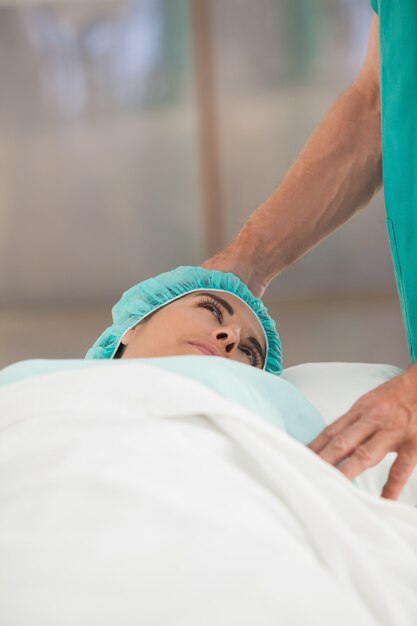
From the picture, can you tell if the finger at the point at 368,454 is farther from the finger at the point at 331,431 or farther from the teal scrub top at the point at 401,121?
the teal scrub top at the point at 401,121

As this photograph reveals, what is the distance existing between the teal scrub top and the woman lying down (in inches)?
20.7

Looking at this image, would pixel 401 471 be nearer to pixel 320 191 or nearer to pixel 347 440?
pixel 347 440

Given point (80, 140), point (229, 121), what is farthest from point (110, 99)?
point (229, 121)

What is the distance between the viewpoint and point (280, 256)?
5.97ft

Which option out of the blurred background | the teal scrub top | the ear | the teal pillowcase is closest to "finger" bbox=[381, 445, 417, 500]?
the teal pillowcase

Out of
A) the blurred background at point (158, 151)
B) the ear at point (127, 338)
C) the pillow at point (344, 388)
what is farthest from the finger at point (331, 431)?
the blurred background at point (158, 151)

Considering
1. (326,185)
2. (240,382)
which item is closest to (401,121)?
(326,185)

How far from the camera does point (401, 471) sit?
1.16 meters

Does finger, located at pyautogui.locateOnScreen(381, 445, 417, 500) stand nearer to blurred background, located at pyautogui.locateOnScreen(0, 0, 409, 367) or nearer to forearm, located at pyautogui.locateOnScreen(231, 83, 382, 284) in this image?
forearm, located at pyautogui.locateOnScreen(231, 83, 382, 284)

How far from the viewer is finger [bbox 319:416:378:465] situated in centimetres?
113

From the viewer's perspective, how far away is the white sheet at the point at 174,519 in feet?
2.98

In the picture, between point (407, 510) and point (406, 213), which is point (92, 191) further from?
point (407, 510)

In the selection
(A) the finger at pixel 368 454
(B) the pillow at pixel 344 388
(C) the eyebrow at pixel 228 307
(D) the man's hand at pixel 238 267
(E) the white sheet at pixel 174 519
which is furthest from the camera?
(D) the man's hand at pixel 238 267

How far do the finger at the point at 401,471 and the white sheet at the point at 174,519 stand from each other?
0.30ft
